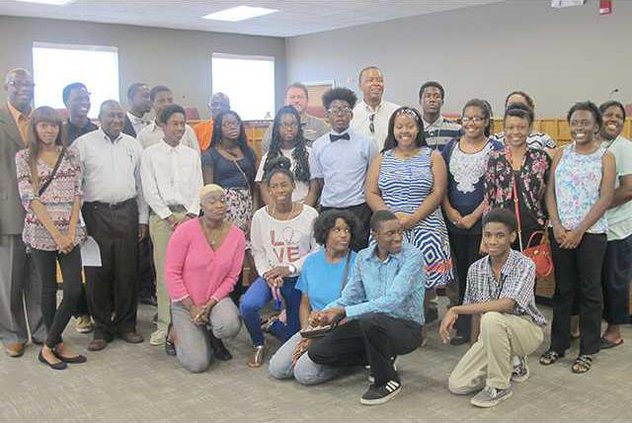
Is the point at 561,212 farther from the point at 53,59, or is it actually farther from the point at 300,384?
the point at 53,59

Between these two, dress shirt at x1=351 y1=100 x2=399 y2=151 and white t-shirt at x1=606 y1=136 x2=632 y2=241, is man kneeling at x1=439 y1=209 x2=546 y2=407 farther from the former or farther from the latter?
dress shirt at x1=351 y1=100 x2=399 y2=151

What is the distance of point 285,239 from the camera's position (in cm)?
383

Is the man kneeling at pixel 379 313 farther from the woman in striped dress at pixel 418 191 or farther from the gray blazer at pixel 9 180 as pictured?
the gray blazer at pixel 9 180

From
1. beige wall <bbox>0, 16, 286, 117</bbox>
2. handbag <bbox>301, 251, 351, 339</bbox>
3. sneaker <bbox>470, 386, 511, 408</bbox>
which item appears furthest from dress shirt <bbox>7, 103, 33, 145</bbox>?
beige wall <bbox>0, 16, 286, 117</bbox>

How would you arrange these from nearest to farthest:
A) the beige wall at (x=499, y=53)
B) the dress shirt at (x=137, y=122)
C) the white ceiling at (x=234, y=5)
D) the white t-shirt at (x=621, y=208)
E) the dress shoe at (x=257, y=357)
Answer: the white t-shirt at (x=621, y=208), the dress shoe at (x=257, y=357), the dress shirt at (x=137, y=122), the beige wall at (x=499, y=53), the white ceiling at (x=234, y=5)

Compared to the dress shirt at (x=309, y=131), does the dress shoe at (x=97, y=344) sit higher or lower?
lower

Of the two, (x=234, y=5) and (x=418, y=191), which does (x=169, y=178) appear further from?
(x=234, y=5)

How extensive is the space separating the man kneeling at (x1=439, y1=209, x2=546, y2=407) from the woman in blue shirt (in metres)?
0.62

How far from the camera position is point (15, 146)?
3805 millimetres

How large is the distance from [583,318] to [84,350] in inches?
112

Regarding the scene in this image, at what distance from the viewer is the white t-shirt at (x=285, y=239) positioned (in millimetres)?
3824

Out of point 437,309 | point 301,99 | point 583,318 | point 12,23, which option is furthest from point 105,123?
point 12,23

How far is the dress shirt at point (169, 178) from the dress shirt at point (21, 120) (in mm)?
674

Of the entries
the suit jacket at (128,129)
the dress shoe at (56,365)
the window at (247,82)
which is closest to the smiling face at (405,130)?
the suit jacket at (128,129)
